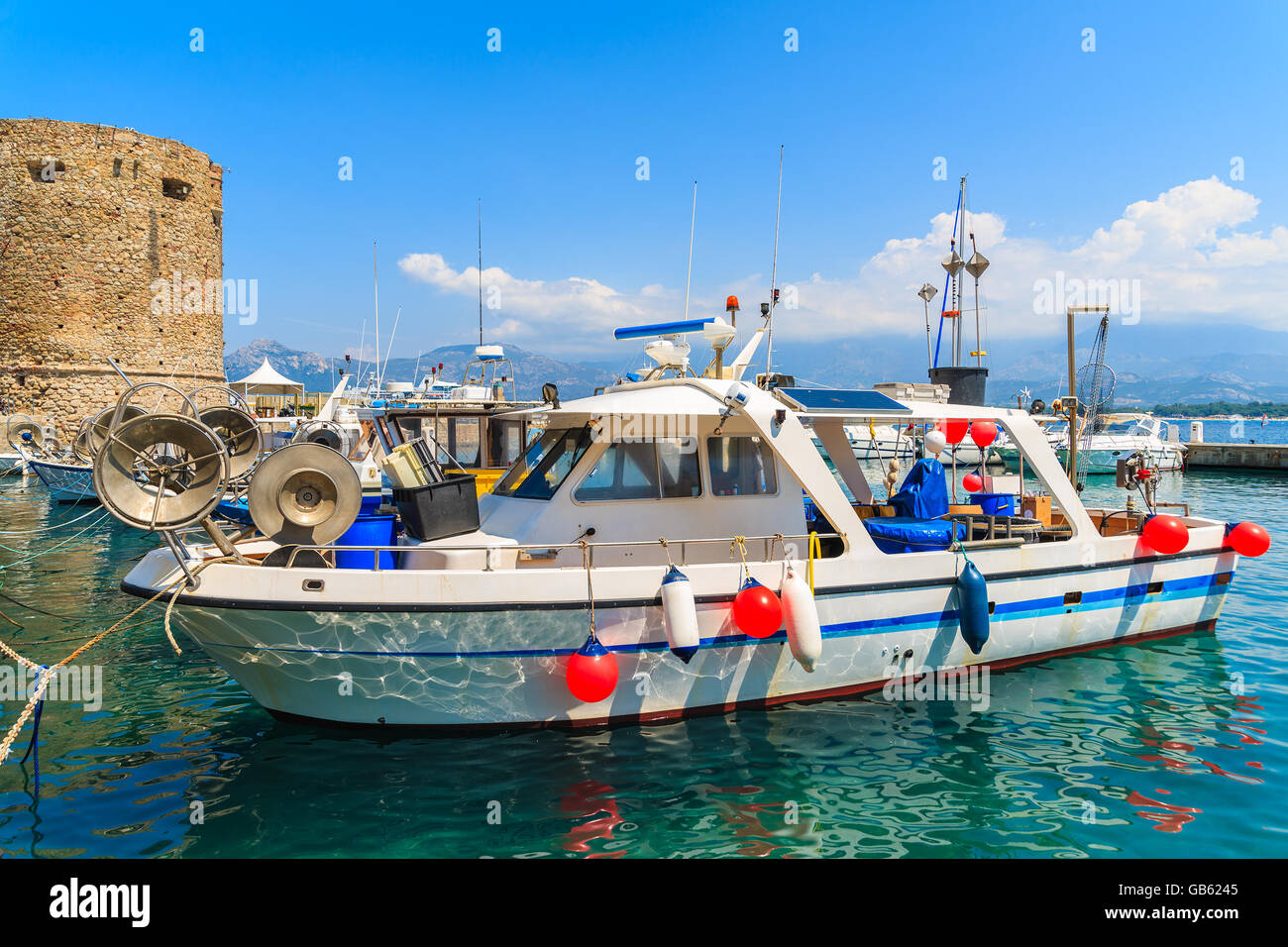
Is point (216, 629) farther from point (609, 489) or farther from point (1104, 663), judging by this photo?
point (1104, 663)

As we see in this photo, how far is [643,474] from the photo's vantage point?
6789mm

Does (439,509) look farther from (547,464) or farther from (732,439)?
(732,439)

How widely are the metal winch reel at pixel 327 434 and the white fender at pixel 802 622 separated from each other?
15805 millimetres

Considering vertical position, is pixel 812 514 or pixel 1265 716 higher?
pixel 812 514

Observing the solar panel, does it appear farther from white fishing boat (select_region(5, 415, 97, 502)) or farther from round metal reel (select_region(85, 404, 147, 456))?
white fishing boat (select_region(5, 415, 97, 502))

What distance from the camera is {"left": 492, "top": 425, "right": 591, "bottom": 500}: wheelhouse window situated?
6.78 metres

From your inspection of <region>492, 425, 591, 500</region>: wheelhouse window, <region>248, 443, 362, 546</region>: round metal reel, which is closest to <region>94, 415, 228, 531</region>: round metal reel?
<region>248, 443, 362, 546</region>: round metal reel

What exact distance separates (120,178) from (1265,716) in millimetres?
41651

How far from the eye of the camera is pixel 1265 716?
677 centimetres

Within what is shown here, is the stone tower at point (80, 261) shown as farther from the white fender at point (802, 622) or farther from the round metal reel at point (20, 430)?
the white fender at point (802, 622)

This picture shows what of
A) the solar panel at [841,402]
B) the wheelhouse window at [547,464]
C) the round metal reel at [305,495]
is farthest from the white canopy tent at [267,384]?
the solar panel at [841,402]

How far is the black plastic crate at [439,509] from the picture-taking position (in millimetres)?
6281

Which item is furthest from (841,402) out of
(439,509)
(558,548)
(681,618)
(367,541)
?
(367,541)
